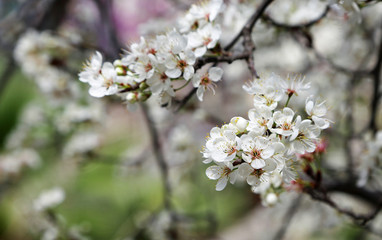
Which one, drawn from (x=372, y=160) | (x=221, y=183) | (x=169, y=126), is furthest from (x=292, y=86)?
(x=169, y=126)

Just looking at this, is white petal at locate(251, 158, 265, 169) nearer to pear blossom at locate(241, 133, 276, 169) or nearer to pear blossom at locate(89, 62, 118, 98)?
pear blossom at locate(241, 133, 276, 169)

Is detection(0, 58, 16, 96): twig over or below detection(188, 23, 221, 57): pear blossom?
below

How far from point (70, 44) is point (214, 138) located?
1335 millimetres

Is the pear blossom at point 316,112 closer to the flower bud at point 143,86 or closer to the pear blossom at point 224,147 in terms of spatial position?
the pear blossom at point 224,147

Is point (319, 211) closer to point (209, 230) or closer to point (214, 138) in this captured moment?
point (209, 230)

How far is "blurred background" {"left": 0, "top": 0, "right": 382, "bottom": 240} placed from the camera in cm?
158

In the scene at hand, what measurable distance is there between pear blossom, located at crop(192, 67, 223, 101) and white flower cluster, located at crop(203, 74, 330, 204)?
4.0 inches

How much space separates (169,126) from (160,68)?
2.15m

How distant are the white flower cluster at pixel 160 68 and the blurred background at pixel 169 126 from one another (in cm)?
14

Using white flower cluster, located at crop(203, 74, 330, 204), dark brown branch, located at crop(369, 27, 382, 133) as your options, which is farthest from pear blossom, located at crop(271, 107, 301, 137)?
dark brown branch, located at crop(369, 27, 382, 133)

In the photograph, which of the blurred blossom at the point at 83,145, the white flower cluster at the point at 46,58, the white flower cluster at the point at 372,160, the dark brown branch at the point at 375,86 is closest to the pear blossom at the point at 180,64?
the white flower cluster at the point at 372,160

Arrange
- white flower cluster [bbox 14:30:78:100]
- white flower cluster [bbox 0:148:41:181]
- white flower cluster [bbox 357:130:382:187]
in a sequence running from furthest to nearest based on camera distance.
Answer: white flower cluster [bbox 0:148:41:181] → white flower cluster [bbox 14:30:78:100] → white flower cluster [bbox 357:130:382:187]

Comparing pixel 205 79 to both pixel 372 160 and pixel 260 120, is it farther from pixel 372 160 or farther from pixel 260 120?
pixel 372 160

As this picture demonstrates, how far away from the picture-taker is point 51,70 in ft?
6.04
